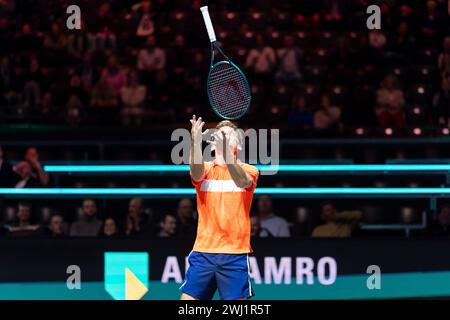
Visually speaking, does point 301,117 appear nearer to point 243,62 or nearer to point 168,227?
point 243,62

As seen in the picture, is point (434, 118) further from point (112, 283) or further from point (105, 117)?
point (112, 283)

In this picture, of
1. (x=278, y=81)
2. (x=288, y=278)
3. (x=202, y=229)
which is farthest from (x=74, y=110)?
(x=202, y=229)

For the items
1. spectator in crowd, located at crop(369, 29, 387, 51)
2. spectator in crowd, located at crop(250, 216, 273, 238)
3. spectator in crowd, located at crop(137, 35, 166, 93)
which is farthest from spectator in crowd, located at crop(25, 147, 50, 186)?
spectator in crowd, located at crop(369, 29, 387, 51)

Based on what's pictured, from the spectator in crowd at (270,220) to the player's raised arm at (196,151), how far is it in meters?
3.79

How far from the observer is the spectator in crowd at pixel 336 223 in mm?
11172

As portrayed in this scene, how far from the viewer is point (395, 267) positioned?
34.0ft

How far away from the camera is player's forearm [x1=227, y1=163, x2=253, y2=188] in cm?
731

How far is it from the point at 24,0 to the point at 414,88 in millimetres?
6249

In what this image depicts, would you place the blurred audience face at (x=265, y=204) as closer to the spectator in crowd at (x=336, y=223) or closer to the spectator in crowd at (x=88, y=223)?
the spectator in crowd at (x=336, y=223)

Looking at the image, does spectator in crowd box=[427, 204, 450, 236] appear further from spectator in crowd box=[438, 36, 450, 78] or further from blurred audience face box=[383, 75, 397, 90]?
spectator in crowd box=[438, 36, 450, 78]

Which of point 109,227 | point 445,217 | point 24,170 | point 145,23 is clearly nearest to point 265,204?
point 109,227

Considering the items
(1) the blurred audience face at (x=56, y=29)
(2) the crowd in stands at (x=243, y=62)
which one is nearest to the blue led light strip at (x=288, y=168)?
(2) the crowd in stands at (x=243, y=62)

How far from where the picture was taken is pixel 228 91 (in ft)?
26.5

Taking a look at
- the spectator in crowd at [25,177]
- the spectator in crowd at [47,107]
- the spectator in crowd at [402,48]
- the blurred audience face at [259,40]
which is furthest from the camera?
the blurred audience face at [259,40]
